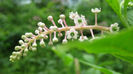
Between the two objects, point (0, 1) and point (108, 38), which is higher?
point (0, 1)

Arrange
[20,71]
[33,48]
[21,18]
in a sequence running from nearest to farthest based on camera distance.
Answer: [33,48]
[20,71]
[21,18]

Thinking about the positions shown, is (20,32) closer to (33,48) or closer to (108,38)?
(33,48)

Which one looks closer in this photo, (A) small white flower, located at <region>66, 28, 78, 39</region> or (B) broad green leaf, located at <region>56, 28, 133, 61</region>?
(B) broad green leaf, located at <region>56, 28, 133, 61</region>

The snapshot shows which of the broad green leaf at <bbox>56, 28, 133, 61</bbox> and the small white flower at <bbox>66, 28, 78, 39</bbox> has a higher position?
the small white flower at <bbox>66, 28, 78, 39</bbox>

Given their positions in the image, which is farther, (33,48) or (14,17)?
(14,17)

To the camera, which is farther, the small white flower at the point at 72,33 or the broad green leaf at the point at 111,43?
the small white flower at the point at 72,33

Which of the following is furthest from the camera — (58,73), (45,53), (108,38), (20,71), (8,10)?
(8,10)

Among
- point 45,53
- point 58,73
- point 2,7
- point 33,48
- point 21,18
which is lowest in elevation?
point 58,73

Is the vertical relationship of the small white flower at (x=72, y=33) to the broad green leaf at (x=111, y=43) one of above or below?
above

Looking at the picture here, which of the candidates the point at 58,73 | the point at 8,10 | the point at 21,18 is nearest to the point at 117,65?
the point at 58,73

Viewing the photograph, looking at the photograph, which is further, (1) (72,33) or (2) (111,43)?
(1) (72,33)
